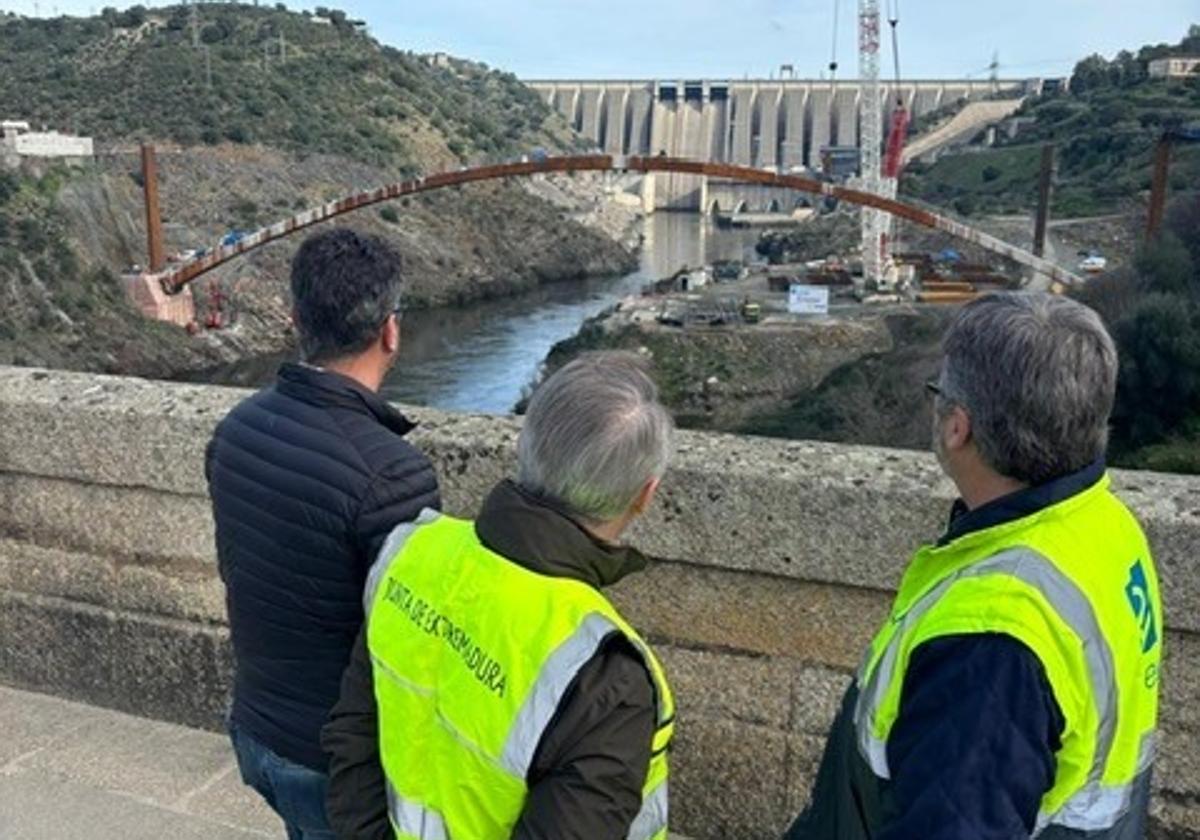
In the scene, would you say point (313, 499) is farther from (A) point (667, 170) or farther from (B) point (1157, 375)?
(A) point (667, 170)

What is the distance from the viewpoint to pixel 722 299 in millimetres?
52469

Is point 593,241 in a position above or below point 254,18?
below

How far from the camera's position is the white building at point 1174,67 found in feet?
273

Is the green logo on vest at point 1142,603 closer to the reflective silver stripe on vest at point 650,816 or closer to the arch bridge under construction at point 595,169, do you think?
the reflective silver stripe on vest at point 650,816

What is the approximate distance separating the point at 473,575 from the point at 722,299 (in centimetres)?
5170

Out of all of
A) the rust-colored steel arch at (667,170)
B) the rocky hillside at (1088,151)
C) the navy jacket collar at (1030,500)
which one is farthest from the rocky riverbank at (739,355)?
the navy jacket collar at (1030,500)

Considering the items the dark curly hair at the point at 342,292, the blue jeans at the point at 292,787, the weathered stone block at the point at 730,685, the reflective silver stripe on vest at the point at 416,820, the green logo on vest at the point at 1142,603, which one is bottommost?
the weathered stone block at the point at 730,685

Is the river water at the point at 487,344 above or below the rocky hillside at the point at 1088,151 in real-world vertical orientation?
below

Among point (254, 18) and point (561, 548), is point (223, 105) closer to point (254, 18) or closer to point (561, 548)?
point (254, 18)

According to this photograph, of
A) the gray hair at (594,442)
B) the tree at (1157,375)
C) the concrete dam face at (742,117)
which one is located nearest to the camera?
the gray hair at (594,442)

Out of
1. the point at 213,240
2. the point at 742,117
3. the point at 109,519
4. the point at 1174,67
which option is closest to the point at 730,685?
the point at 109,519

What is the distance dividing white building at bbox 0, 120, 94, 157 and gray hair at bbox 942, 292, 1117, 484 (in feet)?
191

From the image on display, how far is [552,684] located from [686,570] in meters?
1.23

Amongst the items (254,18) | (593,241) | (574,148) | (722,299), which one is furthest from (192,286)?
(574,148)
